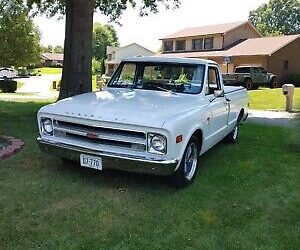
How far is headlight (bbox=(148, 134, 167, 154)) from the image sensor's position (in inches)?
178

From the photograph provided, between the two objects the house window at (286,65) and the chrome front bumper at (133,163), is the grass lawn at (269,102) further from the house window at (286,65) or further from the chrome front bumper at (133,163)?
the house window at (286,65)

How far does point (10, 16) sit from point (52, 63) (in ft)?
292

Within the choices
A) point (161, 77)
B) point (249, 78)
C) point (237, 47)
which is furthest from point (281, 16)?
point (161, 77)

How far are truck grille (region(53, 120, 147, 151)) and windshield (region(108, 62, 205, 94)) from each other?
1659 millimetres

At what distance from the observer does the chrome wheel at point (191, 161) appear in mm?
5195

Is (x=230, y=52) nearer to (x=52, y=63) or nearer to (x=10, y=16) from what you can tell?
(x=10, y=16)

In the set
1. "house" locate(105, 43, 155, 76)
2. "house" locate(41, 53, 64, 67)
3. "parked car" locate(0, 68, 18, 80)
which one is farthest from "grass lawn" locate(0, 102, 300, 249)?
"house" locate(41, 53, 64, 67)

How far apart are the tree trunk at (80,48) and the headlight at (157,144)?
5681 mm

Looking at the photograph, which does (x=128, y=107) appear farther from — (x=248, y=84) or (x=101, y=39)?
(x=101, y=39)

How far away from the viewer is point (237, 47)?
3984 cm

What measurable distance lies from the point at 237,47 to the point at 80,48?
32.3 m

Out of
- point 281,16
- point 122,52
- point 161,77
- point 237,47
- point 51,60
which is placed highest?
point 281,16

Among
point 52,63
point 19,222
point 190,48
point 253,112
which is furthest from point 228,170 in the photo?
point 52,63

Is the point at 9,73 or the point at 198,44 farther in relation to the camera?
the point at 9,73
